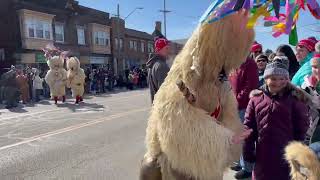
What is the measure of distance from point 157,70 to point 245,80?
117 cm

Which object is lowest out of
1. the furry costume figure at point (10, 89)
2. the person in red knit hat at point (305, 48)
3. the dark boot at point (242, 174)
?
the dark boot at point (242, 174)

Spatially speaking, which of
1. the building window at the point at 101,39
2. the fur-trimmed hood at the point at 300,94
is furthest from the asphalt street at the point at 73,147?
the building window at the point at 101,39

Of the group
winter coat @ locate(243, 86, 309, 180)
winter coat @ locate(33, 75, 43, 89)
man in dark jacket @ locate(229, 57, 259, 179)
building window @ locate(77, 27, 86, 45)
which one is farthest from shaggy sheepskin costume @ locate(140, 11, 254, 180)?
building window @ locate(77, 27, 86, 45)

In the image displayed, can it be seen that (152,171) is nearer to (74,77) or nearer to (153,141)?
(153,141)

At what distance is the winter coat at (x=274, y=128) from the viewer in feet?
10.6

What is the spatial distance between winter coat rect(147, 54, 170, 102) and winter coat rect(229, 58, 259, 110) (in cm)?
89

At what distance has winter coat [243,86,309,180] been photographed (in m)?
3.24

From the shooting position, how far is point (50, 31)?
111 feet

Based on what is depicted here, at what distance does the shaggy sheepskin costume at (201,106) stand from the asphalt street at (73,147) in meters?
3.08

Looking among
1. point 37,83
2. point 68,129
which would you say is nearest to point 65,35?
point 37,83

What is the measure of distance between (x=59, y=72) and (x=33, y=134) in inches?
294

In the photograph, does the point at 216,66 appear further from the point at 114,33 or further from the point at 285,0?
Result: the point at 114,33

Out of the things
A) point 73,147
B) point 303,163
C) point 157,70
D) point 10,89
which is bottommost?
point 73,147

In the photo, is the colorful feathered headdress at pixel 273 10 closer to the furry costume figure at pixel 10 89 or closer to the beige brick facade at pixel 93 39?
the furry costume figure at pixel 10 89
